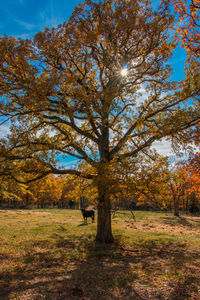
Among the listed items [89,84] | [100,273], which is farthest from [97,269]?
[89,84]

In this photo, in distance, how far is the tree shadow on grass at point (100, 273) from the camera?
520 centimetres

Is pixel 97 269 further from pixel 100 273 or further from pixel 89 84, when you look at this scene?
pixel 89 84

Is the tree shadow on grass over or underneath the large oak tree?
underneath

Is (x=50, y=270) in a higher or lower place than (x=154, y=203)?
lower

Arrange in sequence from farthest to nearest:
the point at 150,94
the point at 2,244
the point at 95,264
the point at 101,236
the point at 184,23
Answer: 1. the point at 150,94
2. the point at 101,236
3. the point at 2,244
4. the point at 184,23
5. the point at 95,264

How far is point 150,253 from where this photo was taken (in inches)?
381

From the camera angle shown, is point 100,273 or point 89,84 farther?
point 89,84

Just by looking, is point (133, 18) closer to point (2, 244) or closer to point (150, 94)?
point (150, 94)

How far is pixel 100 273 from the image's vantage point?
6.74 meters

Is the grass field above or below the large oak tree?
below

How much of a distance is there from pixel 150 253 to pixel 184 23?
10952 mm

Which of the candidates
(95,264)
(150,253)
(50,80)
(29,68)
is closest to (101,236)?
(150,253)

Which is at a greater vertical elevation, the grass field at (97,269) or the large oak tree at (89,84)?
the large oak tree at (89,84)

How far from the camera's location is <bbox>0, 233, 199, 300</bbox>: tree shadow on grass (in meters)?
5.20
